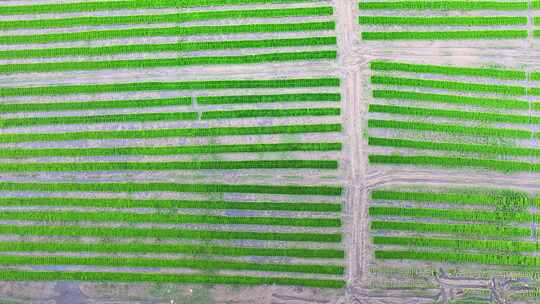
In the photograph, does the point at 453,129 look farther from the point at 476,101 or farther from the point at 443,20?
the point at 443,20

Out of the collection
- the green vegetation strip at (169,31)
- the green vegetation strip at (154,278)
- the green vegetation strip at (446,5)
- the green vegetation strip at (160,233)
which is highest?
the green vegetation strip at (446,5)

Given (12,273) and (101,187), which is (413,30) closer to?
(101,187)

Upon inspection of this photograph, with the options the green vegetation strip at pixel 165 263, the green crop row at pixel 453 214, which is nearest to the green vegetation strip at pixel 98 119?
the green vegetation strip at pixel 165 263

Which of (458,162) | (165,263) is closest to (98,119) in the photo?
(165,263)

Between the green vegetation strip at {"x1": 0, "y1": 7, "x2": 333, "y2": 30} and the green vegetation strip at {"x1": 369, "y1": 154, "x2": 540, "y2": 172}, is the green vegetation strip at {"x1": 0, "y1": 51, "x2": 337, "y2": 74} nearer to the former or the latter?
the green vegetation strip at {"x1": 0, "y1": 7, "x2": 333, "y2": 30}

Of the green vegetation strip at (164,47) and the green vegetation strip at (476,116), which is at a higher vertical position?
the green vegetation strip at (164,47)

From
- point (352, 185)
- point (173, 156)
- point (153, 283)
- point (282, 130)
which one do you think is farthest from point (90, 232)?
point (352, 185)

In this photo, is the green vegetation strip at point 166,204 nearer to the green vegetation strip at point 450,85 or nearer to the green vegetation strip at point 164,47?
the green vegetation strip at point 450,85

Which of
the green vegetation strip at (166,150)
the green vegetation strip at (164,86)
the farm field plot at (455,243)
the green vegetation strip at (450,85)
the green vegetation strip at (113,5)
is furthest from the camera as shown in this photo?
the green vegetation strip at (113,5)

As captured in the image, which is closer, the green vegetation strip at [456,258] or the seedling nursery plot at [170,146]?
the green vegetation strip at [456,258]
